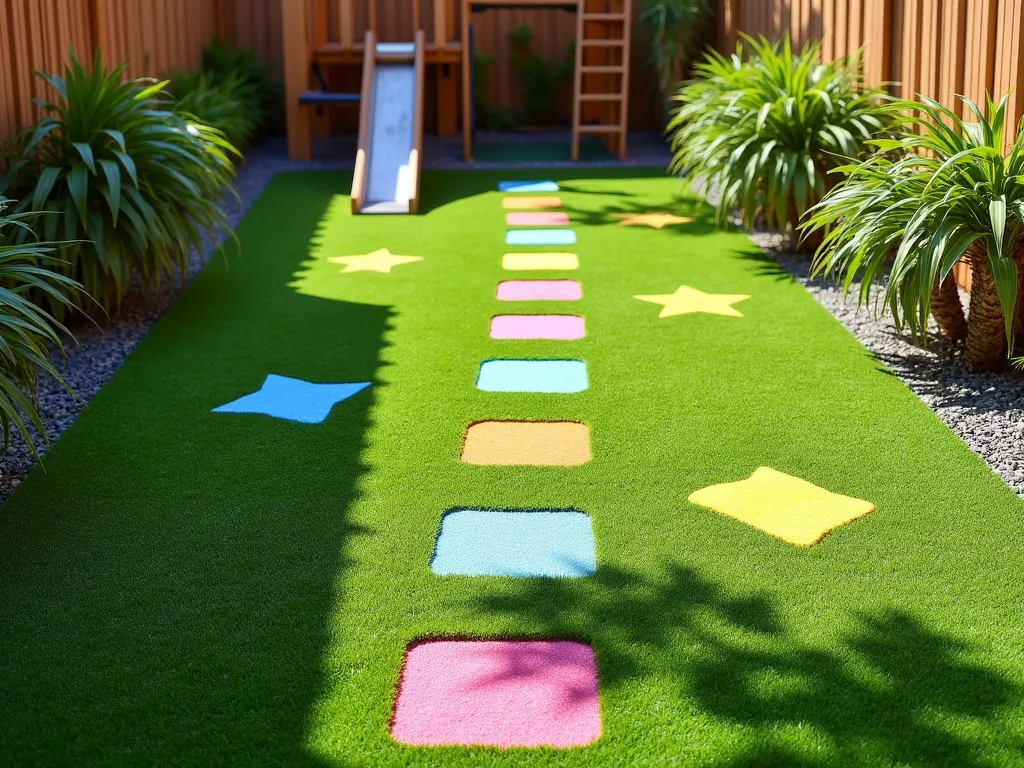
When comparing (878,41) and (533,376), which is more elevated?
(878,41)

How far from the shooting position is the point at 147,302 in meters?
5.29

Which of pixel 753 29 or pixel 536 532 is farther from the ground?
pixel 753 29

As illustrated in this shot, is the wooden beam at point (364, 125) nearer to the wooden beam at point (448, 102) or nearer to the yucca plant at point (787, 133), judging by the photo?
the wooden beam at point (448, 102)

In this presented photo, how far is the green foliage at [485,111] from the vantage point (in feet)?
37.4

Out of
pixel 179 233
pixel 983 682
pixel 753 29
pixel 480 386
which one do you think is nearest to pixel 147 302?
pixel 179 233

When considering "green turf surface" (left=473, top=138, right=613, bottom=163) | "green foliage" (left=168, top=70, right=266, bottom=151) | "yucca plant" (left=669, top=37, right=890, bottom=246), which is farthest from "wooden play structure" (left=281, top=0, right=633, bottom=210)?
"yucca plant" (left=669, top=37, right=890, bottom=246)

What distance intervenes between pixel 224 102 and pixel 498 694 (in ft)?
24.8

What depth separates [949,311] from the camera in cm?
444

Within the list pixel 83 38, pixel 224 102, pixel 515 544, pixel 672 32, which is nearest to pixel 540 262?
pixel 83 38

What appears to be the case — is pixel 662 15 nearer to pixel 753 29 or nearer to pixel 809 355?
pixel 753 29

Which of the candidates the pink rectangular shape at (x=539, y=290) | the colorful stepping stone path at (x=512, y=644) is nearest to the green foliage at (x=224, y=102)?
the pink rectangular shape at (x=539, y=290)

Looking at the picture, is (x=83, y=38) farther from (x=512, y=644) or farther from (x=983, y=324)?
(x=512, y=644)

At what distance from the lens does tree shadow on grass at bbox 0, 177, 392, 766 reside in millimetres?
2213

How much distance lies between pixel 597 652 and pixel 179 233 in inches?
131
